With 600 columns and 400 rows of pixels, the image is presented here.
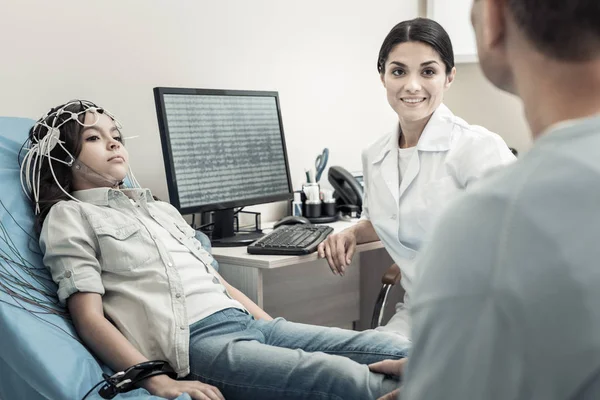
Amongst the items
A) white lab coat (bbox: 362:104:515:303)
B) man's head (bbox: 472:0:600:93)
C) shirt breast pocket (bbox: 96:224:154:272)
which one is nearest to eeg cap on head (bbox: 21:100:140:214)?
shirt breast pocket (bbox: 96:224:154:272)

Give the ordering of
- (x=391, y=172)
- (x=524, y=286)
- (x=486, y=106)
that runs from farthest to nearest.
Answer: (x=486, y=106)
(x=391, y=172)
(x=524, y=286)

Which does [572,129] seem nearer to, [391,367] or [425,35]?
[391,367]

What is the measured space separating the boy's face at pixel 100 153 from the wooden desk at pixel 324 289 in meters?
0.47

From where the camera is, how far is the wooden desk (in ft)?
8.52

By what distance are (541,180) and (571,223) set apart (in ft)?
0.12

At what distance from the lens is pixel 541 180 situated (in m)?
0.49

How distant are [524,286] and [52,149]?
1.52 m

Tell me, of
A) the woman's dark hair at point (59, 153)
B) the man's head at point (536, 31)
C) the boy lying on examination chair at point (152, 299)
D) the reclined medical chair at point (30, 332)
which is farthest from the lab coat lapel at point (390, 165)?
the man's head at point (536, 31)

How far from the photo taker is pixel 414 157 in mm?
2178

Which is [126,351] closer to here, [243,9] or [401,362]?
[401,362]

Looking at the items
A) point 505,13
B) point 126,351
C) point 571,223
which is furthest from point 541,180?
point 126,351

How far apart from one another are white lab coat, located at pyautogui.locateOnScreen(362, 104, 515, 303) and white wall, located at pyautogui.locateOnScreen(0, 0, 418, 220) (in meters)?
0.72

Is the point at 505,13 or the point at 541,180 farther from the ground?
the point at 505,13

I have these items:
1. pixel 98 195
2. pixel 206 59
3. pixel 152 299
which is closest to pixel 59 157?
pixel 98 195
